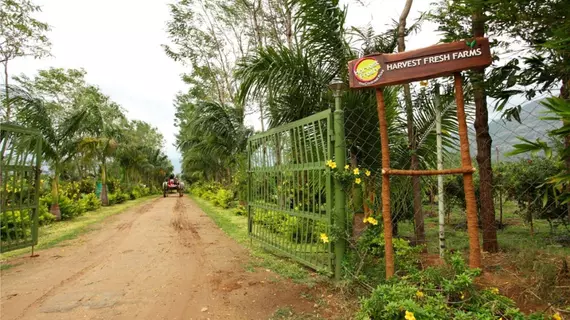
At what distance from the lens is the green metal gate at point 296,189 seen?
3.87 m

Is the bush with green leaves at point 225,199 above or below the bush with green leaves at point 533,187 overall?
below

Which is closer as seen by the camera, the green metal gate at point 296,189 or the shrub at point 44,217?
the green metal gate at point 296,189

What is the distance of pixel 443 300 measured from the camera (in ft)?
7.84

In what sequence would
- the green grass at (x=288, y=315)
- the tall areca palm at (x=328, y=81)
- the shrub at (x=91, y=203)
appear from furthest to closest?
1. the shrub at (x=91, y=203)
2. the tall areca palm at (x=328, y=81)
3. the green grass at (x=288, y=315)

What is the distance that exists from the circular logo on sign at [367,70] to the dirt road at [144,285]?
2316 millimetres

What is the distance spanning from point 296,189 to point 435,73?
239cm

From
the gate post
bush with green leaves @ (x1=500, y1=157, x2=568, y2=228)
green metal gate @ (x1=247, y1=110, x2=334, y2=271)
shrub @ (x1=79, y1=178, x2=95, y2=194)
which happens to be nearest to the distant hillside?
the gate post

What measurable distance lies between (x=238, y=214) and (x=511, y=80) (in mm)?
10683

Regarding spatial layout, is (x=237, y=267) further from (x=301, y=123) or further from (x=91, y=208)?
(x=91, y=208)

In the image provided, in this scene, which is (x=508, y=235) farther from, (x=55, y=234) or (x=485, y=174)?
(x=55, y=234)

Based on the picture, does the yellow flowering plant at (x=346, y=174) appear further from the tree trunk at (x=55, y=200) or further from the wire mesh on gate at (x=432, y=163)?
the tree trunk at (x=55, y=200)

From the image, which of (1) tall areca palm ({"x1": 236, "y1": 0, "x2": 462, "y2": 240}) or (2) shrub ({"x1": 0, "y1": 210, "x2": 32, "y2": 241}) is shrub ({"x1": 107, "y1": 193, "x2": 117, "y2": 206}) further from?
(1) tall areca palm ({"x1": 236, "y1": 0, "x2": 462, "y2": 240})

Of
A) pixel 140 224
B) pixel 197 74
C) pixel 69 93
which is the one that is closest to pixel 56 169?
pixel 140 224

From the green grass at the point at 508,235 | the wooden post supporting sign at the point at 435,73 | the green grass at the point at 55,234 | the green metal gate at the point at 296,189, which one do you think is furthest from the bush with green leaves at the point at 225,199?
the wooden post supporting sign at the point at 435,73
